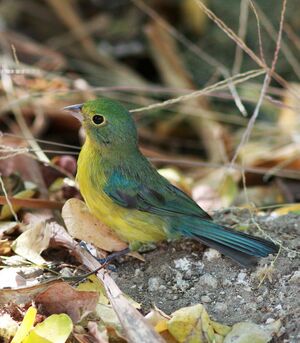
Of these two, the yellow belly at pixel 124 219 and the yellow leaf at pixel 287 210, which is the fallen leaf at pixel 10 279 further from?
the yellow leaf at pixel 287 210

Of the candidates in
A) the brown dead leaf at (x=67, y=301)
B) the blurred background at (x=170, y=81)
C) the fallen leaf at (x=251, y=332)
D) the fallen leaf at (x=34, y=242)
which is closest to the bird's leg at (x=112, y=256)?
the fallen leaf at (x=34, y=242)

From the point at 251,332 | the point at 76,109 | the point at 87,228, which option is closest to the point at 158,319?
the point at 251,332

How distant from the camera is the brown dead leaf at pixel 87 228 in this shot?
342cm

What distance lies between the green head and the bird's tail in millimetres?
591

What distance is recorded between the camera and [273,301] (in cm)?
305

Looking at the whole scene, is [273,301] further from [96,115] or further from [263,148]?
[263,148]

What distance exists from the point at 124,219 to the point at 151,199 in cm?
17

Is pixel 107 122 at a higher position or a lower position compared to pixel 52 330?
higher

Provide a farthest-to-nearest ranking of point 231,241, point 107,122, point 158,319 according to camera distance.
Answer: point 107,122, point 231,241, point 158,319

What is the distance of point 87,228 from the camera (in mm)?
3475

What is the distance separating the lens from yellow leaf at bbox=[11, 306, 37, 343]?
269cm

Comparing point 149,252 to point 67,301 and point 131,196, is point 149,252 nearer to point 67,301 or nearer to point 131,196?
point 131,196

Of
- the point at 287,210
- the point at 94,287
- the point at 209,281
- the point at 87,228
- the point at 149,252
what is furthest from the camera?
the point at 287,210

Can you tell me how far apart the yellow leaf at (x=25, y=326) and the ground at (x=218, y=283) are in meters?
0.53
